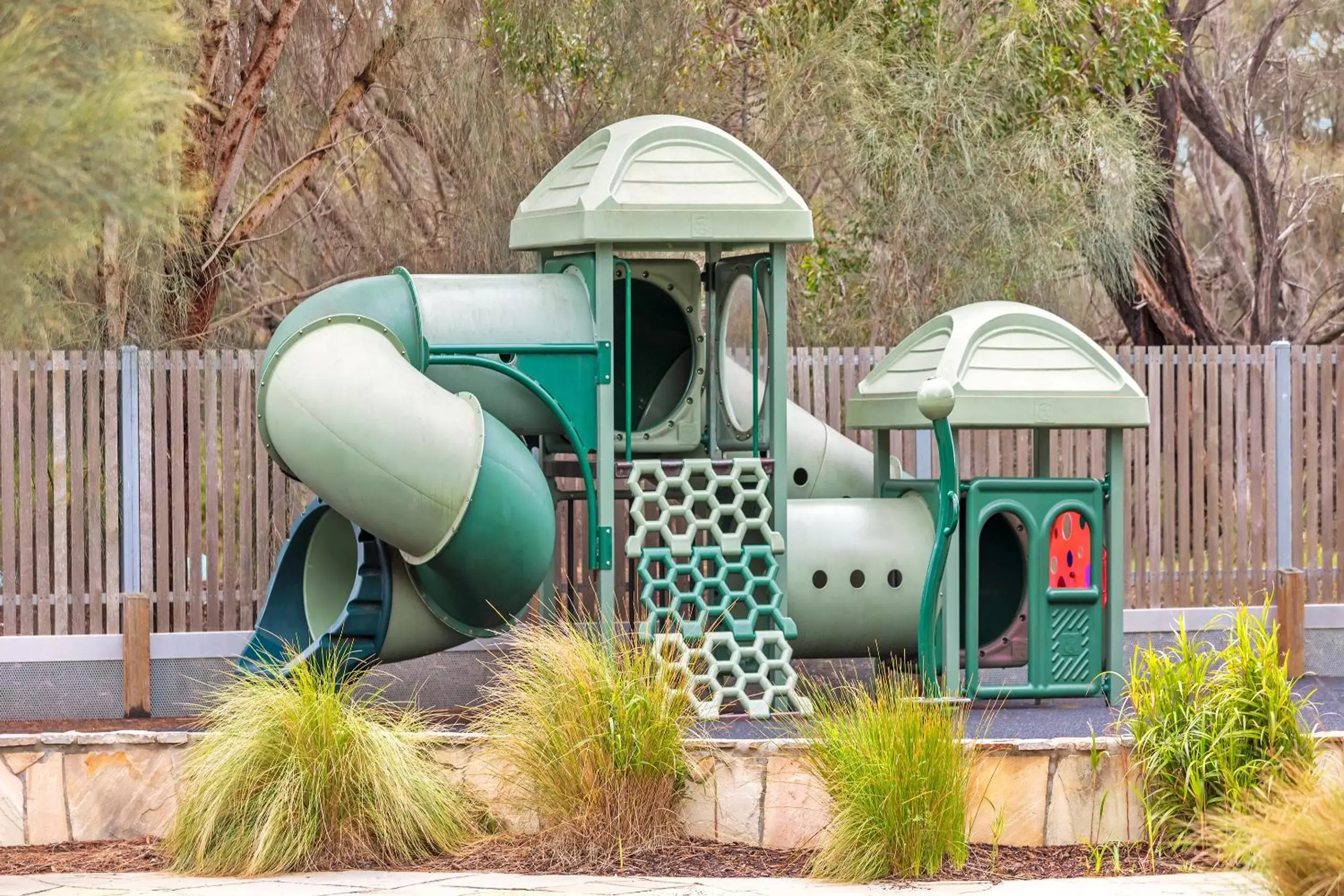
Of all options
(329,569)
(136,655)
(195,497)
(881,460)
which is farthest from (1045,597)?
(136,655)

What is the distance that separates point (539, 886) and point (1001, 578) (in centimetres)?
451

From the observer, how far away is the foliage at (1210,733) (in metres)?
6.21

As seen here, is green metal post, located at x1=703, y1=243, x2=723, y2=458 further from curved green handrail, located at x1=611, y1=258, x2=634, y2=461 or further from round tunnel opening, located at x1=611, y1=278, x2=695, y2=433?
curved green handrail, located at x1=611, y1=258, x2=634, y2=461

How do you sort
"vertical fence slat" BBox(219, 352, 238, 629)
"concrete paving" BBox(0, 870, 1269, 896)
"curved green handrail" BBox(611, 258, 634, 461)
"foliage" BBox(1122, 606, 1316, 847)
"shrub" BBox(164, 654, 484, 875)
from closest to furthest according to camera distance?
"concrete paving" BBox(0, 870, 1269, 896) < "shrub" BBox(164, 654, 484, 875) < "foliage" BBox(1122, 606, 1316, 847) < "curved green handrail" BBox(611, 258, 634, 461) < "vertical fence slat" BBox(219, 352, 238, 629)

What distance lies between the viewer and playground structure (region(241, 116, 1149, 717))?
25.8ft

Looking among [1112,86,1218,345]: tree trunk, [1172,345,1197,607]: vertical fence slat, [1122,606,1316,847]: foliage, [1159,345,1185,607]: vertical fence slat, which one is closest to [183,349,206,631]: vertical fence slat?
[1122,606,1316,847]: foliage

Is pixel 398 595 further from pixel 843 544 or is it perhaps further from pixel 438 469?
pixel 843 544

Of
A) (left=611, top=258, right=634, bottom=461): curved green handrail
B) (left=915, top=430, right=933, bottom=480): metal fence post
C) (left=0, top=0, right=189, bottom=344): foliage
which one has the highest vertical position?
(left=0, top=0, right=189, bottom=344): foliage

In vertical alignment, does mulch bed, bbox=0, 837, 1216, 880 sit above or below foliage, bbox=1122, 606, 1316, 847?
below

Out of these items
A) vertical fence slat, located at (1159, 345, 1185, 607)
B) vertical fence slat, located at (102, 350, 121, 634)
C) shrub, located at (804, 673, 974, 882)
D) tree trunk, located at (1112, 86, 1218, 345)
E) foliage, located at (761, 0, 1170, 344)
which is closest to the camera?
shrub, located at (804, 673, 974, 882)

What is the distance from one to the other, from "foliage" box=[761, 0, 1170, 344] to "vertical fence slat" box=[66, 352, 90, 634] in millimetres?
5338

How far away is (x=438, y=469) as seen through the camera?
25.3ft

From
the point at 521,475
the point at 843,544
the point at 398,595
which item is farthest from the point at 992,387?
the point at 398,595

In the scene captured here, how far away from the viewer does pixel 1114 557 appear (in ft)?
29.9
